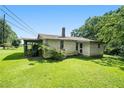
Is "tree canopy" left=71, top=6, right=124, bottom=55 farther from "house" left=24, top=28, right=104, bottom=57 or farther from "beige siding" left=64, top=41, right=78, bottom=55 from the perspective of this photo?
"beige siding" left=64, top=41, right=78, bottom=55

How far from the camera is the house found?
71.5 ft

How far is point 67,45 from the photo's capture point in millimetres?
23141

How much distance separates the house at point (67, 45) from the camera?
21781 millimetres

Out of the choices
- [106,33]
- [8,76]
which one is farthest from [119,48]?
[8,76]

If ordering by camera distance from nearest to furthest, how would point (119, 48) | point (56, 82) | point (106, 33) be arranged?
point (56, 82) < point (106, 33) < point (119, 48)

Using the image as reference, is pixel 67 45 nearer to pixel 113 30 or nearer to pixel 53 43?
pixel 53 43

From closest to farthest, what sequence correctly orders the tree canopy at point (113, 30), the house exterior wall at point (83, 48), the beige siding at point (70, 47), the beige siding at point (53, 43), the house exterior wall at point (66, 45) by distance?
the tree canopy at point (113, 30) < the beige siding at point (53, 43) < the house exterior wall at point (66, 45) < the house exterior wall at point (83, 48) < the beige siding at point (70, 47)

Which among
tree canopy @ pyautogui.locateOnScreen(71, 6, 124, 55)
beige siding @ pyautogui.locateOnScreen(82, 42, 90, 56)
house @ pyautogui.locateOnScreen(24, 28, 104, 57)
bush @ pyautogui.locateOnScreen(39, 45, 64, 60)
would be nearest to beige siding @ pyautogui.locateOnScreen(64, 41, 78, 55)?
house @ pyautogui.locateOnScreen(24, 28, 104, 57)

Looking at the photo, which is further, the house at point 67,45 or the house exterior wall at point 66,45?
the house at point 67,45

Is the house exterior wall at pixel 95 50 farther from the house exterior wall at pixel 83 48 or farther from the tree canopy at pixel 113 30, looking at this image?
the tree canopy at pixel 113 30

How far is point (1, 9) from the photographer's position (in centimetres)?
1586

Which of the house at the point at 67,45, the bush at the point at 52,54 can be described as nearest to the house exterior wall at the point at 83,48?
the house at the point at 67,45
